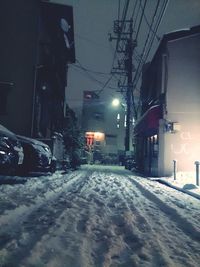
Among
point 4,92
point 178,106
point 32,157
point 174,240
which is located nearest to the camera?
point 174,240

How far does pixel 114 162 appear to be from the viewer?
46.0 m

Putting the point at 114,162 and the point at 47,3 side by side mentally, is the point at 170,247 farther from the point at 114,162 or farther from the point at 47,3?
the point at 114,162

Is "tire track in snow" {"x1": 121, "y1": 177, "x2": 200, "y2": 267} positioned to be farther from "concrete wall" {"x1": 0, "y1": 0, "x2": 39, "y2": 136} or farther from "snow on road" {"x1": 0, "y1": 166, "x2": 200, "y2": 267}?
"concrete wall" {"x1": 0, "y1": 0, "x2": 39, "y2": 136}

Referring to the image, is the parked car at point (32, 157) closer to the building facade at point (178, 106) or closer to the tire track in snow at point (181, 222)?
the tire track in snow at point (181, 222)

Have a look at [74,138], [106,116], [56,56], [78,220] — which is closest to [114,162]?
[106,116]

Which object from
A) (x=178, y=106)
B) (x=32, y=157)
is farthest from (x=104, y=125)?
(x=32, y=157)

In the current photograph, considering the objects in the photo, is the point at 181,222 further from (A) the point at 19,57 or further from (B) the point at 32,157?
(A) the point at 19,57

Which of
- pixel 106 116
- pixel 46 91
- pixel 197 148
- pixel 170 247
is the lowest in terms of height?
pixel 170 247

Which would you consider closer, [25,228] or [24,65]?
[25,228]

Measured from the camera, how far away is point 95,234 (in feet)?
13.1

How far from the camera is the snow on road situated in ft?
9.95

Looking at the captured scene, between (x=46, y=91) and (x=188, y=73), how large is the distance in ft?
30.3

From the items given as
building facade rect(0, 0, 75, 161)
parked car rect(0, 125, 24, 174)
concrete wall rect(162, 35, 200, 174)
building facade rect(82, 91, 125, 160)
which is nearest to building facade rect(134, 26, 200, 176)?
concrete wall rect(162, 35, 200, 174)

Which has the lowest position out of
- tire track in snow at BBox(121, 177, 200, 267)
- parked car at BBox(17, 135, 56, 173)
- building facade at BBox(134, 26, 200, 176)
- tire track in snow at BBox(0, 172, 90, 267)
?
tire track in snow at BBox(121, 177, 200, 267)
